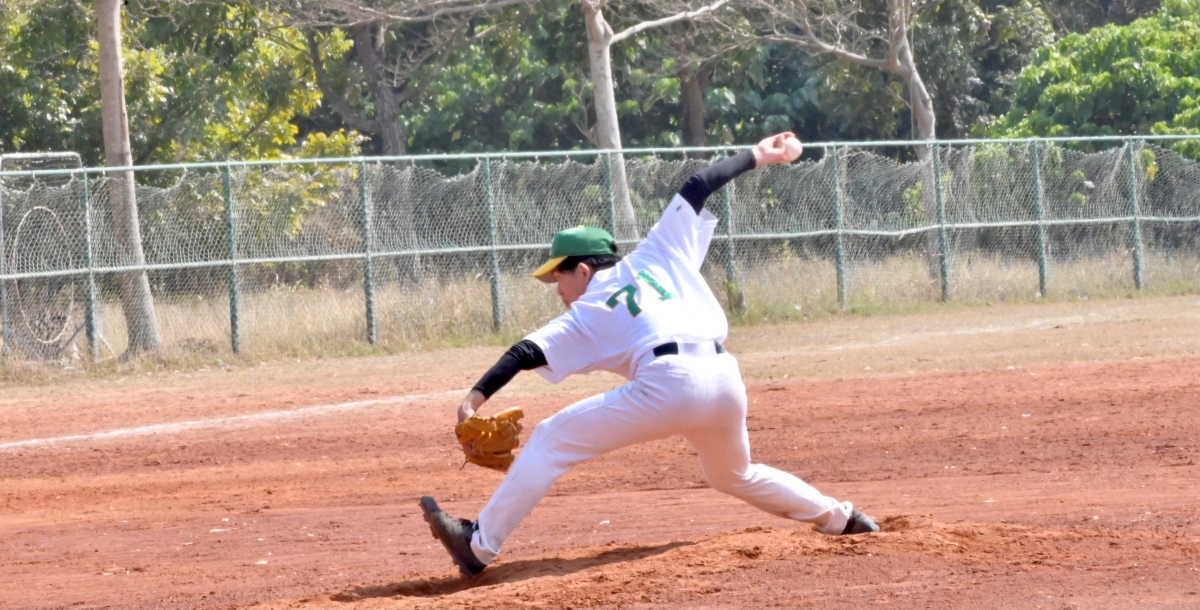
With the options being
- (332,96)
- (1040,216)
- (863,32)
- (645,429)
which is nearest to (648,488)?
(645,429)

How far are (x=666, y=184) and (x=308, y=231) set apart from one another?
16.5 feet

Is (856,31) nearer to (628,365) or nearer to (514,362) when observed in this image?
(628,365)

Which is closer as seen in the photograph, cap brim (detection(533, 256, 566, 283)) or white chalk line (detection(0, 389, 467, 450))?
cap brim (detection(533, 256, 566, 283))

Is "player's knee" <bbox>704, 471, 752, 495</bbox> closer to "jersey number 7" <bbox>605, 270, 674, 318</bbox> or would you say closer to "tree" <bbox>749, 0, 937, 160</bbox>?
"jersey number 7" <bbox>605, 270, 674, 318</bbox>

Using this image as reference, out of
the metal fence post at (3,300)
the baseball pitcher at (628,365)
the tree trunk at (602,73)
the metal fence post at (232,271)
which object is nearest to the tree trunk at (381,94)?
the tree trunk at (602,73)

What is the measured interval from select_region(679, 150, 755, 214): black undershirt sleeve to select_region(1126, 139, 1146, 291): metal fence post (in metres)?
16.9

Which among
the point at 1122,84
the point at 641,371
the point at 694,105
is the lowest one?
the point at 641,371

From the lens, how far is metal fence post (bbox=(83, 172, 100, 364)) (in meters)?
15.5

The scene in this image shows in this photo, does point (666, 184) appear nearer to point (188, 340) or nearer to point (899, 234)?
point (899, 234)

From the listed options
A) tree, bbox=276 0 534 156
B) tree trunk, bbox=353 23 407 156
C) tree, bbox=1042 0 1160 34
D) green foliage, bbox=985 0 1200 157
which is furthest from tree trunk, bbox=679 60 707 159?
tree, bbox=1042 0 1160 34

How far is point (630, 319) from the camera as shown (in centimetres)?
542

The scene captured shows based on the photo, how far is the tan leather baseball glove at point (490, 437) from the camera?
546cm

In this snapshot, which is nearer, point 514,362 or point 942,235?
point 514,362

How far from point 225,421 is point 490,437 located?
7.12 meters
